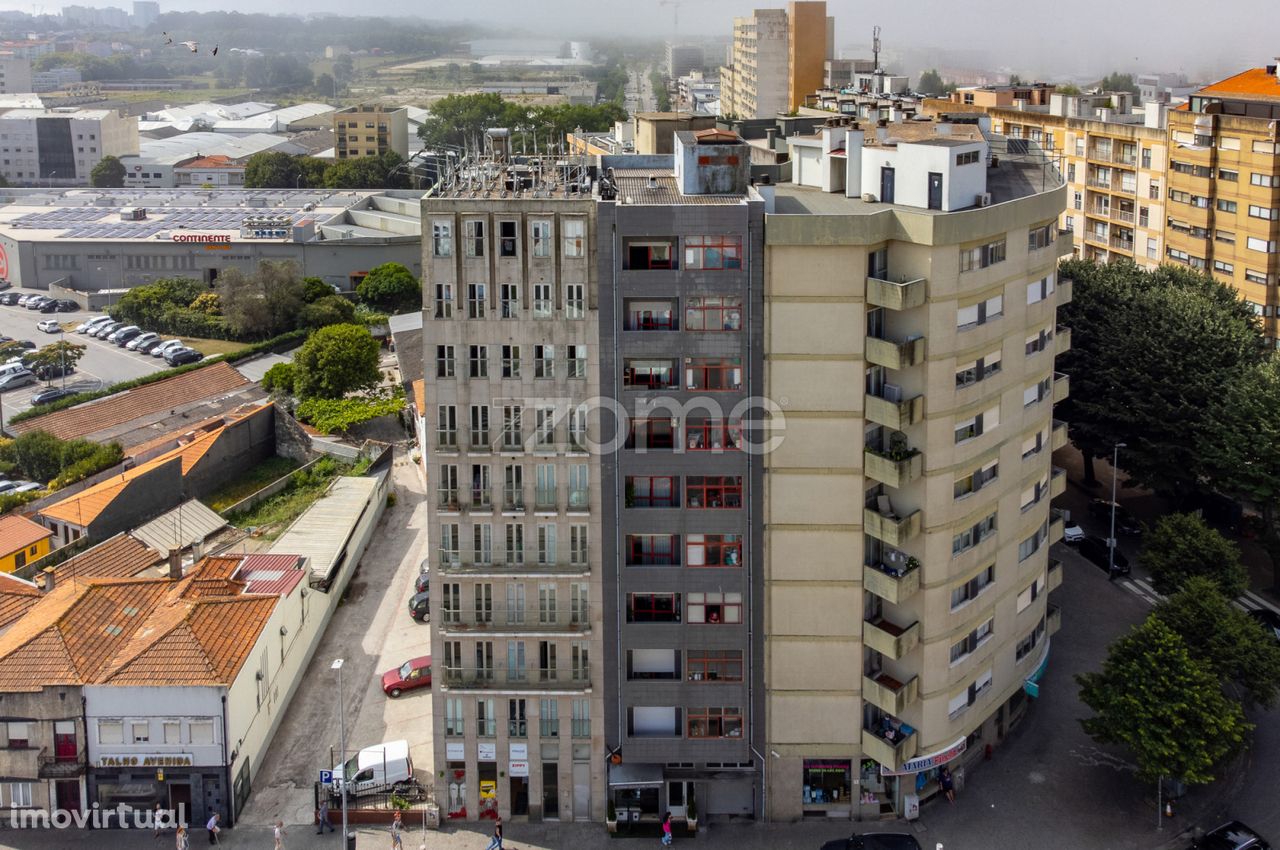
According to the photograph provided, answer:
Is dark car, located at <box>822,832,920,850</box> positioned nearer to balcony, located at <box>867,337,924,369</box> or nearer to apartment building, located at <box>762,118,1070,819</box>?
apartment building, located at <box>762,118,1070,819</box>

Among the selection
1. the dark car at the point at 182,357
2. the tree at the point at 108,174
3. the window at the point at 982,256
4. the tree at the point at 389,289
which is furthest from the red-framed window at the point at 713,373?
the tree at the point at 108,174

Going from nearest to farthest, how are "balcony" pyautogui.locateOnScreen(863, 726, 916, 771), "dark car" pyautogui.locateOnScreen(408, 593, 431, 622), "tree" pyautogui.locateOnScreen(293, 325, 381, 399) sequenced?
"balcony" pyautogui.locateOnScreen(863, 726, 916, 771), "dark car" pyautogui.locateOnScreen(408, 593, 431, 622), "tree" pyautogui.locateOnScreen(293, 325, 381, 399)

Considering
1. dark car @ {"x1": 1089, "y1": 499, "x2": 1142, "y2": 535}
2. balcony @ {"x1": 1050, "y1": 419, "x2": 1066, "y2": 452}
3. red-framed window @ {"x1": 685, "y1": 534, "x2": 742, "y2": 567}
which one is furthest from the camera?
dark car @ {"x1": 1089, "y1": 499, "x2": 1142, "y2": 535}

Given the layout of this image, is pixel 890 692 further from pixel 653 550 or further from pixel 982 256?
pixel 982 256

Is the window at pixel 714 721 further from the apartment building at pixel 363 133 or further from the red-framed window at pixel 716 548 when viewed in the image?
the apartment building at pixel 363 133

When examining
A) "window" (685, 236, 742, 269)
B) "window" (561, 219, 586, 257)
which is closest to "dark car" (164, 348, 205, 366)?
"window" (561, 219, 586, 257)

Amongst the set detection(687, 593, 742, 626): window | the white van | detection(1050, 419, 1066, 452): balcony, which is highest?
detection(1050, 419, 1066, 452): balcony

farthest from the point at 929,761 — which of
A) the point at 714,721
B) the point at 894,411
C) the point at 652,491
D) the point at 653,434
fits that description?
the point at 653,434

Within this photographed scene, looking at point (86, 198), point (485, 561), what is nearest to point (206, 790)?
point (485, 561)
